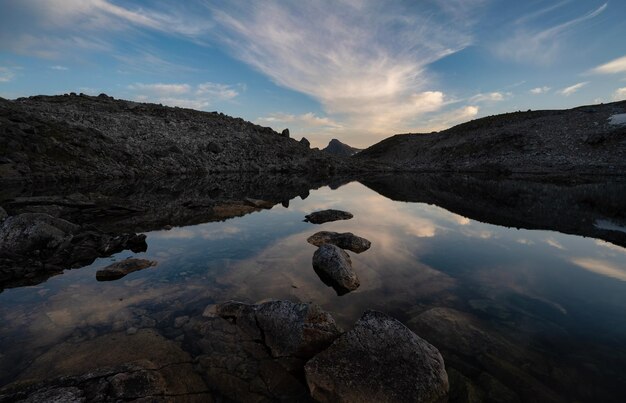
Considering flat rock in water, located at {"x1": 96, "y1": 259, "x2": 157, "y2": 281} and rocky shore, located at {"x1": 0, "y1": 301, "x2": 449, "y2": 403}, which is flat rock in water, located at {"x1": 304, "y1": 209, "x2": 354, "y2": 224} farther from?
rocky shore, located at {"x1": 0, "y1": 301, "x2": 449, "y2": 403}

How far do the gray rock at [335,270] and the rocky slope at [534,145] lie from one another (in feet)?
212

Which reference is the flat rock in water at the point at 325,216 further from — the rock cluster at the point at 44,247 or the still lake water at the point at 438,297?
the rock cluster at the point at 44,247

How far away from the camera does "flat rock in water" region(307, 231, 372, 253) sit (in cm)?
1399

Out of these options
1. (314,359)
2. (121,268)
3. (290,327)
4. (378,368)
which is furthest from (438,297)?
(121,268)

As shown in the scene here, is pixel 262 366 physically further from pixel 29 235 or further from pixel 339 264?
pixel 29 235

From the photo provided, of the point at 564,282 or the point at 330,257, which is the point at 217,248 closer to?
the point at 330,257

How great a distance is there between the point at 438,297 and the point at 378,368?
471cm

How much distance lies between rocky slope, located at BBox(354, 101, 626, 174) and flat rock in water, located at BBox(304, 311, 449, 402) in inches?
2666

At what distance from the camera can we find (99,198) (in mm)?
24281

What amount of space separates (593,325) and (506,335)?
2424mm

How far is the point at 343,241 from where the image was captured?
14.5 metres

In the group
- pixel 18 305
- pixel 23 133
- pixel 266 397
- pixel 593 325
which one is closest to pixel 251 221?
pixel 18 305

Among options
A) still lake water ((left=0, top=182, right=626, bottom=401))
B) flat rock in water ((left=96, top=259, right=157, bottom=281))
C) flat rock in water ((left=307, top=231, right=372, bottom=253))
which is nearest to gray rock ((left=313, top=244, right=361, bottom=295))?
still lake water ((left=0, top=182, right=626, bottom=401))

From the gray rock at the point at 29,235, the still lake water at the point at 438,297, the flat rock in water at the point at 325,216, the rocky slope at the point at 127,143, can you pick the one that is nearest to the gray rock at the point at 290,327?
the still lake water at the point at 438,297
